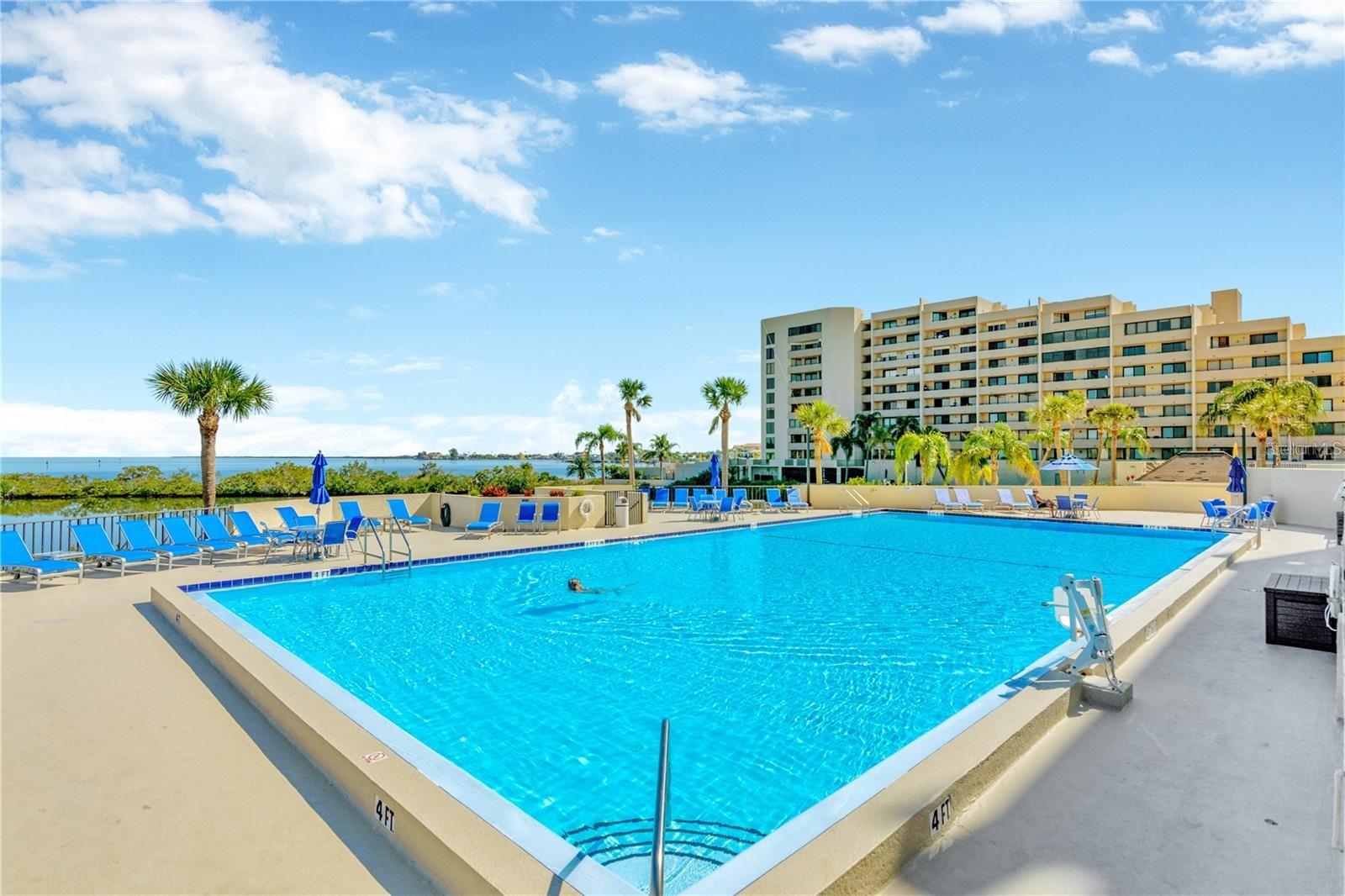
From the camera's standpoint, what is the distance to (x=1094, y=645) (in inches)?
198

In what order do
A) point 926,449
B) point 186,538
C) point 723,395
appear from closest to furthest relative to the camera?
point 186,538 < point 926,449 < point 723,395

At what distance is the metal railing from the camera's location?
38.8 feet

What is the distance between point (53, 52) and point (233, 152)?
3.95m

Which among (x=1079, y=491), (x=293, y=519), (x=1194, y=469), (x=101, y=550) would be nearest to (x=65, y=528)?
(x=101, y=550)

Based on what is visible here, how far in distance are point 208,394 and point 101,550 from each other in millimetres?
9196

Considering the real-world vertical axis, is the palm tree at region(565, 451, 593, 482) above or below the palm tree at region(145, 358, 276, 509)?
below

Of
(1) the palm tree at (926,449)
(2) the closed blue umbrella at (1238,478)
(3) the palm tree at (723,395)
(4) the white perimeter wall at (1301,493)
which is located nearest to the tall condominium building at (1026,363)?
(3) the palm tree at (723,395)

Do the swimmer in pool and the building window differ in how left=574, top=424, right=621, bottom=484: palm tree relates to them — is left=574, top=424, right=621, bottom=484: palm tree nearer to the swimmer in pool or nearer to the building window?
the building window

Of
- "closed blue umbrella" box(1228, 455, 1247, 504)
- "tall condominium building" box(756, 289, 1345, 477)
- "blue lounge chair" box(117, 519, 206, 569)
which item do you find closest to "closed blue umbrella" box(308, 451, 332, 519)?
"blue lounge chair" box(117, 519, 206, 569)

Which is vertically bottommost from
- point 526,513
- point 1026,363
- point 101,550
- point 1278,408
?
point 526,513

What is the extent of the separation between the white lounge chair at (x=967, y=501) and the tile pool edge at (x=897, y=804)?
19.4 metres

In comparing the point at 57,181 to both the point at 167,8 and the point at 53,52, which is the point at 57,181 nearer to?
the point at 53,52

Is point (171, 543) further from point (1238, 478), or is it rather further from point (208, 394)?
point (1238, 478)

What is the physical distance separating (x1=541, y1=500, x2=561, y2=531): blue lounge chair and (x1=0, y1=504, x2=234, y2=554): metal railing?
261 inches
